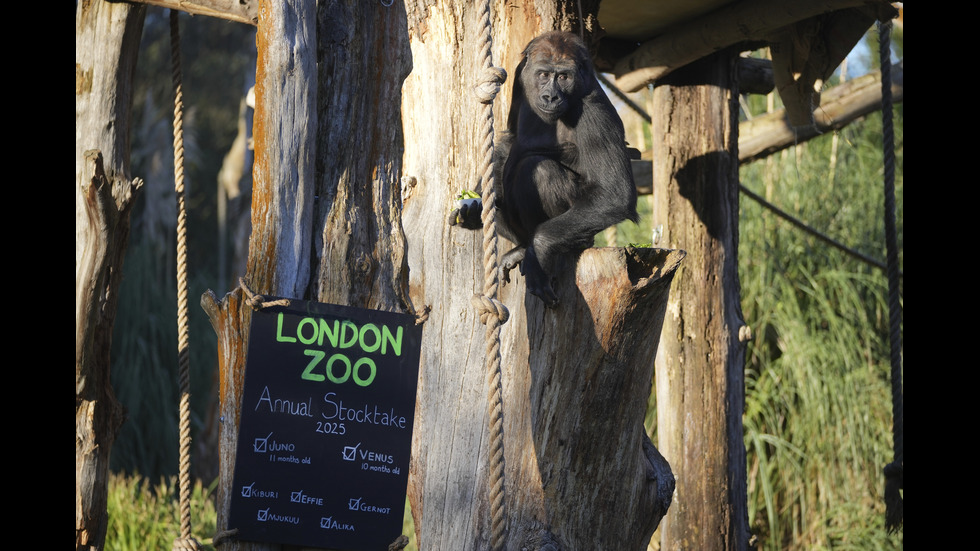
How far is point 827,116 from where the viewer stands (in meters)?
4.26

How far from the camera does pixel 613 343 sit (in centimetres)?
190

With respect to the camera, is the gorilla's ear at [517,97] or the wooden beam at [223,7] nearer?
the gorilla's ear at [517,97]

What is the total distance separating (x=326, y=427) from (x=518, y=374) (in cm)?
46

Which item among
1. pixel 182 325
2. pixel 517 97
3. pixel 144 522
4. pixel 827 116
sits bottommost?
pixel 144 522

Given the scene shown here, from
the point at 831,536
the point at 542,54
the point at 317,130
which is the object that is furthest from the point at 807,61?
the point at 831,536

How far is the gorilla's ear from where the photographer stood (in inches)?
93.5

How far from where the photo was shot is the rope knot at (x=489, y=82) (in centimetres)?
175

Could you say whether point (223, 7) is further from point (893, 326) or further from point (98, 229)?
point (893, 326)

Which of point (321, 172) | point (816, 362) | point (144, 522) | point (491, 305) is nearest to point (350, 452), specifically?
point (491, 305)

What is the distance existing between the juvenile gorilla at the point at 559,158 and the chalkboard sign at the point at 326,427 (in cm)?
55

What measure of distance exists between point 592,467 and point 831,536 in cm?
367

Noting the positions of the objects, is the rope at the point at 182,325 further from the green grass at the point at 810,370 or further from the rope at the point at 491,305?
the green grass at the point at 810,370

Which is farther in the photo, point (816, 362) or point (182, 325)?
point (816, 362)

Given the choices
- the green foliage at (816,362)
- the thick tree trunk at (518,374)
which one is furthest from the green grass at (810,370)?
the thick tree trunk at (518,374)
